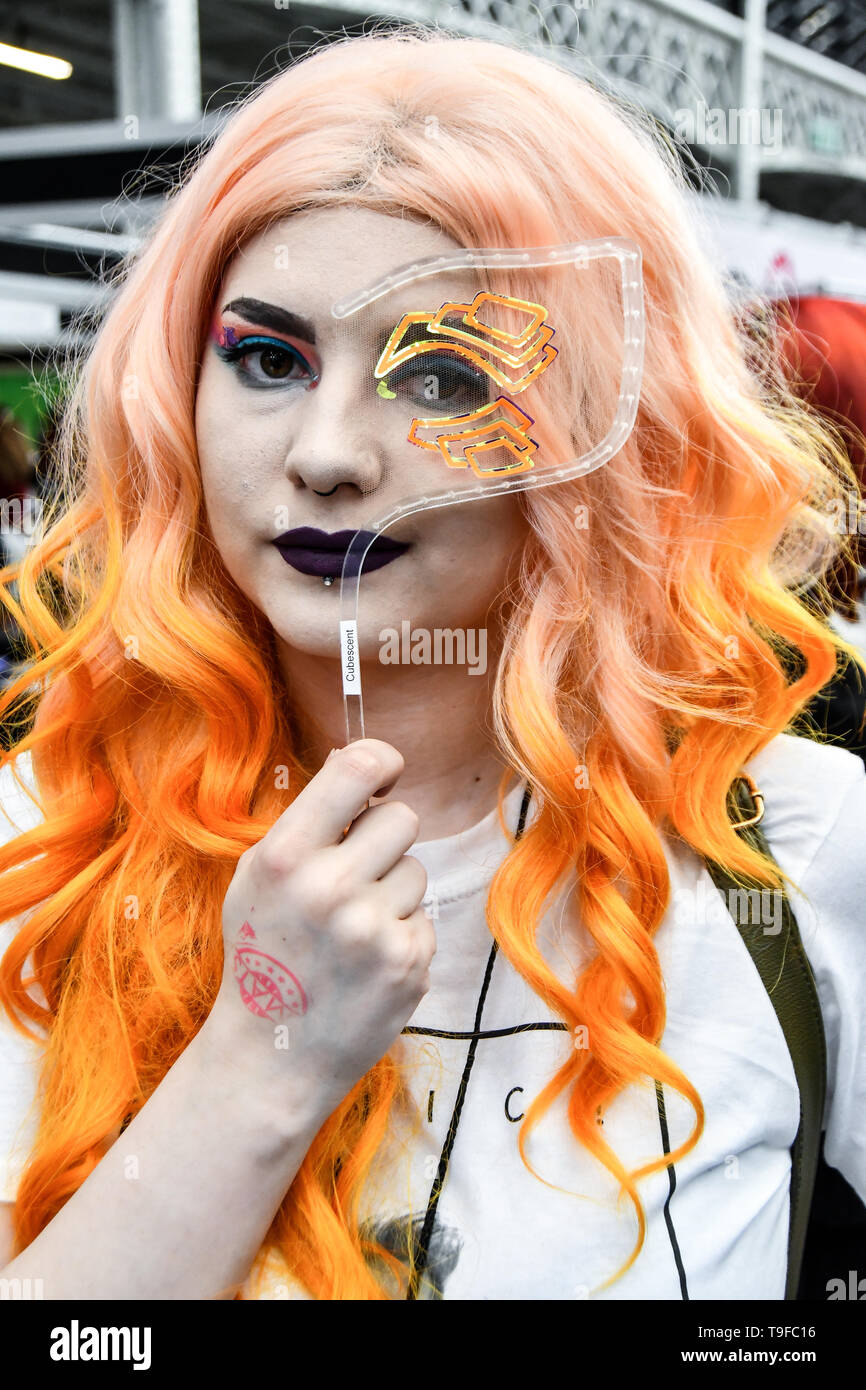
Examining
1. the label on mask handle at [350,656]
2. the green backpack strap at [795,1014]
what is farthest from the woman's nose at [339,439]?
the green backpack strap at [795,1014]

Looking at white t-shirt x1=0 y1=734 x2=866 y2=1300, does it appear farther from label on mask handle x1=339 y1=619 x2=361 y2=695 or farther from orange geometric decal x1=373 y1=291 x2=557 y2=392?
orange geometric decal x1=373 y1=291 x2=557 y2=392

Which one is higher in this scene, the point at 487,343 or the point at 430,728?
the point at 487,343

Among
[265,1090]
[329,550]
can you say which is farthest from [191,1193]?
[329,550]

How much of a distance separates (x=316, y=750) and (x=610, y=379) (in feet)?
1.55

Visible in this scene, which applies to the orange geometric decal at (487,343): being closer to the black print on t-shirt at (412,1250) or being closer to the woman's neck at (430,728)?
the woman's neck at (430,728)

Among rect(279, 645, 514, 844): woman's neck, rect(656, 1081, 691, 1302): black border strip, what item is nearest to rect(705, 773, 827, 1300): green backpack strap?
rect(656, 1081, 691, 1302): black border strip

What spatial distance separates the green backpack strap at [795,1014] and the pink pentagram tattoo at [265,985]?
43 cm

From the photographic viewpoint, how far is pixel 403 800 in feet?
3.66

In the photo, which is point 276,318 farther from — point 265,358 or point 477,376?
point 477,376

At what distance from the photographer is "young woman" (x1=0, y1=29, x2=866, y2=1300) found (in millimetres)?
848

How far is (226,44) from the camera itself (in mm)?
3773

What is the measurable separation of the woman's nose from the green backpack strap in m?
0.48

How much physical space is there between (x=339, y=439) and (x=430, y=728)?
0.32 meters

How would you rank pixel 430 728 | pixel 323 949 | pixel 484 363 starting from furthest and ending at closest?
pixel 430 728 → pixel 484 363 → pixel 323 949
